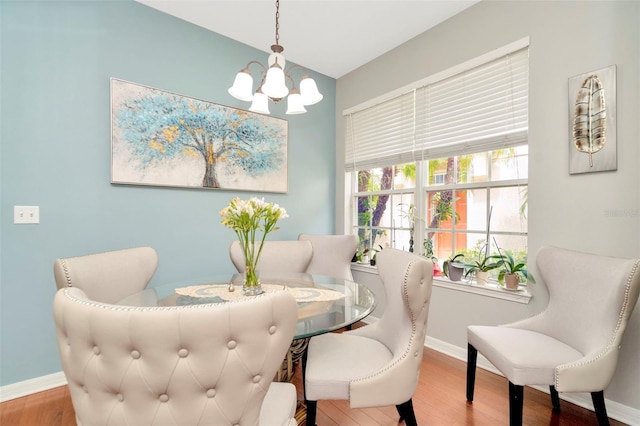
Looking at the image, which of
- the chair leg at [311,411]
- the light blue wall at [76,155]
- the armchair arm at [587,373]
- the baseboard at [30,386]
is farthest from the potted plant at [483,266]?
the baseboard at [30,386]

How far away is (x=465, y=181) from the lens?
2.59 meters

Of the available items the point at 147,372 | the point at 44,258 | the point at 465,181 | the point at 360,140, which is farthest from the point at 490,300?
the point at 44,258

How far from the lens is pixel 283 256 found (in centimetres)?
265

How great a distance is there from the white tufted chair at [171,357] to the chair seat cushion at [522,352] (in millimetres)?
1300

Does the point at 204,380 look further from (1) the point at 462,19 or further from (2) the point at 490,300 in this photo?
(1) the point at 462,19

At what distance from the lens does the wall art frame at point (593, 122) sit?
174 cm

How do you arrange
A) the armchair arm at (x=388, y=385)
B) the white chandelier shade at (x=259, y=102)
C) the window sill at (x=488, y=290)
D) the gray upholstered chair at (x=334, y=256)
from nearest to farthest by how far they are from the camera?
1. the armchair arm at (x=388, y=385)
2. the white chandelier shade at (x=259, y=102)
3. the window sill at (x=488, y=290)
4. the gray upholstered chair at (x=334, y=256)

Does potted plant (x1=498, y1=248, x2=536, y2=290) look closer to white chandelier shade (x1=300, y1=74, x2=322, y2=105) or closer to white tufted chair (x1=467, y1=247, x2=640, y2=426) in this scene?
white tufted chair (x1=467, y1=247, x2=640, y2=426)

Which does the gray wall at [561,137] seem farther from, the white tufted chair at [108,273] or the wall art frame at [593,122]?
the white tufted chair at [108,273]

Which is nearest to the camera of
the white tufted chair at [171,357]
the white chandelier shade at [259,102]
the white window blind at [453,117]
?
the white tufted chair at [171,357]

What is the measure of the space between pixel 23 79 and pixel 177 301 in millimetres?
1833

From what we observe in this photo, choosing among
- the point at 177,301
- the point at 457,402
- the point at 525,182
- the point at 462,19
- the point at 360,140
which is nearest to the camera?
the point at 177,301

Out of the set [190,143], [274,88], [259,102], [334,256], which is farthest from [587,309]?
[190,143]

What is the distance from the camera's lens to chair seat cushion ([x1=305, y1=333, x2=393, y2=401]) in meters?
1.29
